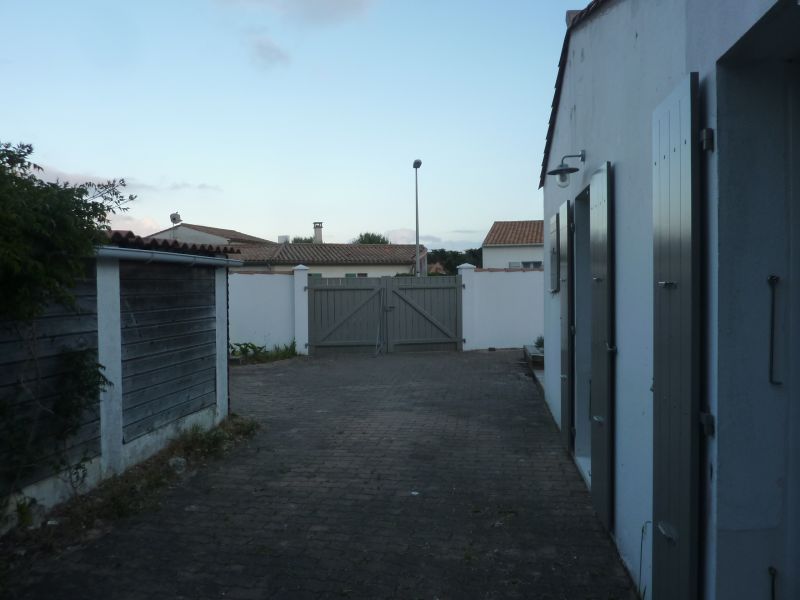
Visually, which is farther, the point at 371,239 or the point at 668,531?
the point at 371,239

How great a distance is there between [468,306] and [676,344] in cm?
1384

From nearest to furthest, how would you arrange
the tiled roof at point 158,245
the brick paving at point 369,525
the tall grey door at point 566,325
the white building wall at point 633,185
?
the white building wall at point 633,185
the brick paving at point 369,525
the tiled roof at point 158,245
the tall grey door at point 566,325

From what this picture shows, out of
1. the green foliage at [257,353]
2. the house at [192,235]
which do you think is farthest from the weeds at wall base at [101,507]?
the house at [192,235]

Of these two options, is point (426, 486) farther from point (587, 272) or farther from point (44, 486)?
point (44, 486)

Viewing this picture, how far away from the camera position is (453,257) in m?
67.2

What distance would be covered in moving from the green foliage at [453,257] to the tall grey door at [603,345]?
182 feet

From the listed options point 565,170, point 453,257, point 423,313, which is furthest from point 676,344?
point 453,257

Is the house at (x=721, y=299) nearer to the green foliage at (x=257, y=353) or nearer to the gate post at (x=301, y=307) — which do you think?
the green foliage at (x=257, y=353)

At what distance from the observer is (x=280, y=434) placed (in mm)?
7922

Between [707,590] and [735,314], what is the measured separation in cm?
114

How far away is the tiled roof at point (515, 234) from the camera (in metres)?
38.6

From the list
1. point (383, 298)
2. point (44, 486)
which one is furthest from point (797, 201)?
point (383, 298)

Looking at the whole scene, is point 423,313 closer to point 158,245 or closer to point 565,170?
point 158,245

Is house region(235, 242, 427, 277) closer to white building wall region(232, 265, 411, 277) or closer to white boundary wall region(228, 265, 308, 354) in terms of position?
white building wall region(232, 265, 411, 277)
